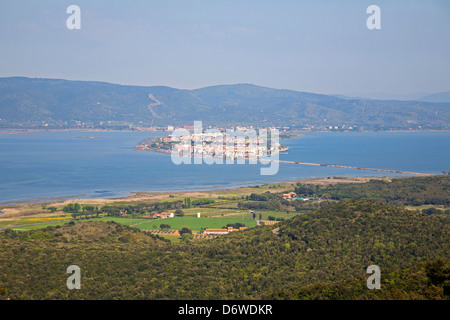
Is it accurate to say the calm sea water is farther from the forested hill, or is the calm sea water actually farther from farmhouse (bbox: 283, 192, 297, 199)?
the forested hill

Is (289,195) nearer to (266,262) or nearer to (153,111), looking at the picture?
(266,262)

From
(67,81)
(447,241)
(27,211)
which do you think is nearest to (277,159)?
(27,211)

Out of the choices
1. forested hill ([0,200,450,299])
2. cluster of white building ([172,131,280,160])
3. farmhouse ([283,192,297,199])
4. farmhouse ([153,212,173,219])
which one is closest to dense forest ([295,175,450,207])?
farmhouse ([283,192,297,199])

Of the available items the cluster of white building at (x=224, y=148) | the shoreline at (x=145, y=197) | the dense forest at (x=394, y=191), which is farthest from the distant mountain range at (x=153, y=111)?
the dense forest at (x=394, y=191)

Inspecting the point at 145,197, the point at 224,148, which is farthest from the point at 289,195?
the point at 224,148

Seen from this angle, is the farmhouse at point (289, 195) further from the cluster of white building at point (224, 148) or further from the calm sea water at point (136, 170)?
the cluster of white building at point (224, 148)

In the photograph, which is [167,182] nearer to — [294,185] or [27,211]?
[294,185]
